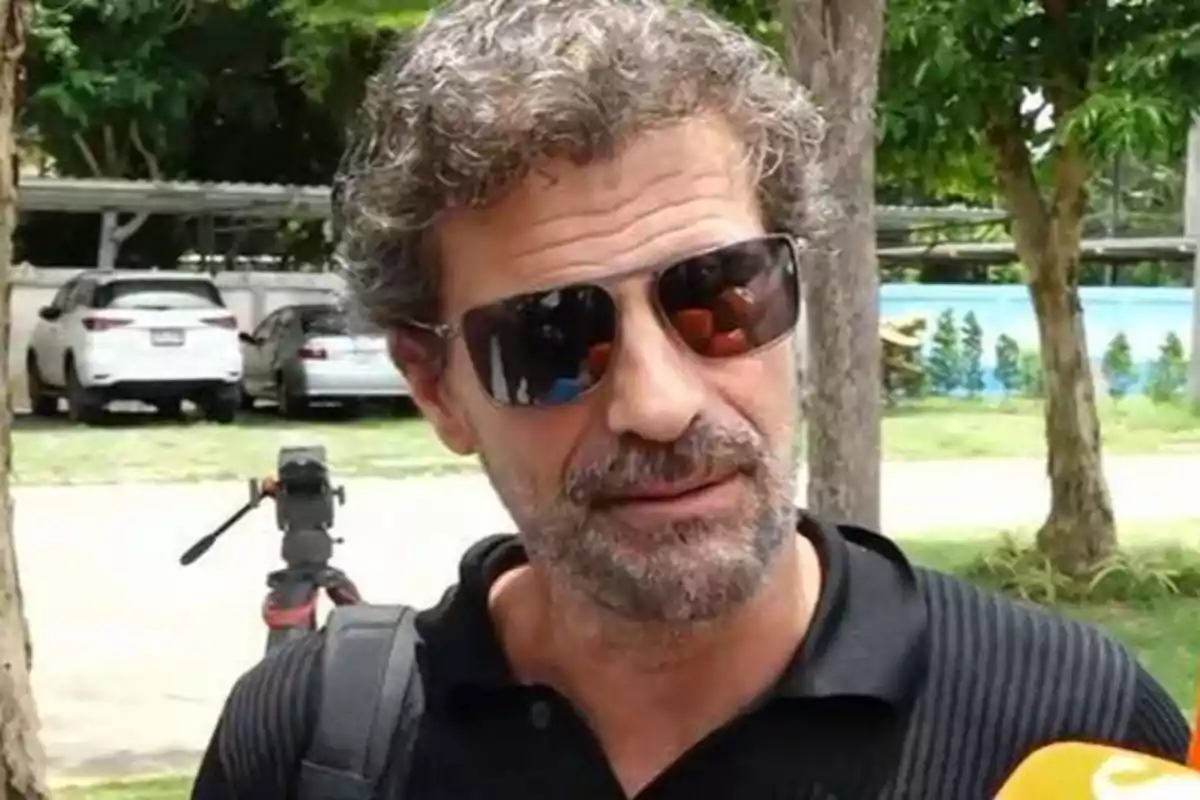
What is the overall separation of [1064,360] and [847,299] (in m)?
4.61

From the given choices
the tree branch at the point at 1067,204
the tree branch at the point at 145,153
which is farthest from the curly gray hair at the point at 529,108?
the tree branch at the point at 145,153

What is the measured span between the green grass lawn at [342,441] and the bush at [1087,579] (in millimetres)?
5587

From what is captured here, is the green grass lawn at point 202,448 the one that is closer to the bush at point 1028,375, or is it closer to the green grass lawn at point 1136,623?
the green grass lawn at point 1136,623

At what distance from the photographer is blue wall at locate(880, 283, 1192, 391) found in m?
25.7

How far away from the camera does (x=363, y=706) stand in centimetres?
178

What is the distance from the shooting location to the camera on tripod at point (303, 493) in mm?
4473

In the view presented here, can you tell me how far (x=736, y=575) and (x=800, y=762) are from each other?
0.52 ft

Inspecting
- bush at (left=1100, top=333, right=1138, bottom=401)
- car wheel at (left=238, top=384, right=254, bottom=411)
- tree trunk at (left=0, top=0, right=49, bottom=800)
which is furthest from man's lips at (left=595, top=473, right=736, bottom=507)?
bush at (left=1100, top=333, right=1138, bottom=401)

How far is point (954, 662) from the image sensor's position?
67.7 inches

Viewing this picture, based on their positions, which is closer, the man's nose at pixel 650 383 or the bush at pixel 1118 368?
the man's nose at pixel 650 383

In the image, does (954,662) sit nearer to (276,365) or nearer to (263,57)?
(276,365)

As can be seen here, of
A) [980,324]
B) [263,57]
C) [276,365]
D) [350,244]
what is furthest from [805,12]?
[263,57]

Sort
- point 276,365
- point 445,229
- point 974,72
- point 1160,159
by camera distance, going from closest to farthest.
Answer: point 445,229 < point 1160,159 < point 974,72 < point 276,365

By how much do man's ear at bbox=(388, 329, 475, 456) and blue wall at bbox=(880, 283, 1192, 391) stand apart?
2377cm
